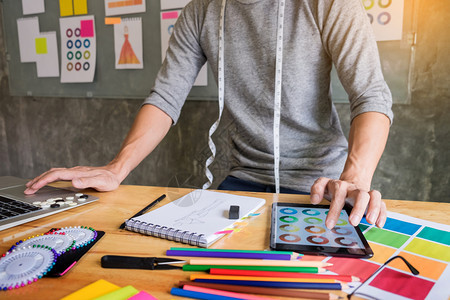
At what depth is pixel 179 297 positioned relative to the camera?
0.43m

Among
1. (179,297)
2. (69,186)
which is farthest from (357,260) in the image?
(69,186)

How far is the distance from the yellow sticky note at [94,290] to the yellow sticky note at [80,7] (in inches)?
84.0

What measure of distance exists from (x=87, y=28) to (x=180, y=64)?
49.3 inches

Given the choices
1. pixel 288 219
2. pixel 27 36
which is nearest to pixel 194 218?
pixel 288 219

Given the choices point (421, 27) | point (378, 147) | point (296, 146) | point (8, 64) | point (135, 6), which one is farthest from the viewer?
point (8, 64)

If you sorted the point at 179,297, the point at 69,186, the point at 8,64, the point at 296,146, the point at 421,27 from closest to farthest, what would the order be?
→ 1. the point at 179,297
2. the point at 69,186
3. the point at 296,146
4. the point at 421,27
5. the point at 8,64

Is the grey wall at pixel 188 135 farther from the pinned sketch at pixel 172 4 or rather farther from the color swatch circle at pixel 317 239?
the color swatch circle at pixel 317 239

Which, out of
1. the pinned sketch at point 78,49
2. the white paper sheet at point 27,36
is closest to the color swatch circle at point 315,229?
the pinned sketch at point 78,49

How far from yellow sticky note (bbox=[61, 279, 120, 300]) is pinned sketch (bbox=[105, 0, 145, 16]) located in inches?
73.4

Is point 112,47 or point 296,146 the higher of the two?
point 112,47

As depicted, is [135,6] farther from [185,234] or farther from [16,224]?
[185,234]

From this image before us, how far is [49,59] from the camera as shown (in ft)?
7.70

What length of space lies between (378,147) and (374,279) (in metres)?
0.47

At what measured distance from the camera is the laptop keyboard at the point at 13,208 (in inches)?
27.9
